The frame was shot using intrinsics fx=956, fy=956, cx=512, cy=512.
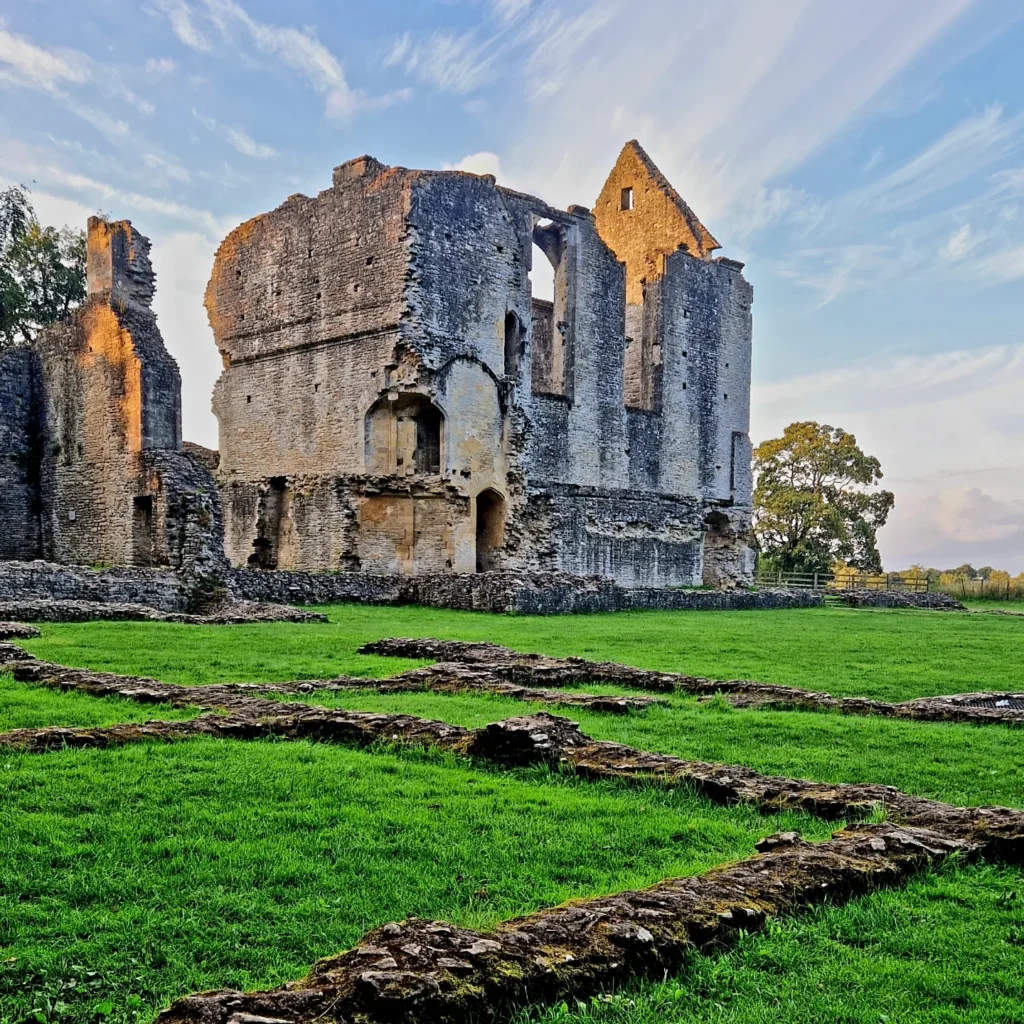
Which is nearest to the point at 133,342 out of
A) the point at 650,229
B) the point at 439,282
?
the point at 439,282

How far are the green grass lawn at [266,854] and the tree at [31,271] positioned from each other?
1536 inches

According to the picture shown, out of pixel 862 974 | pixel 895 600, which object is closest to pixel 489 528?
pixel 895 600

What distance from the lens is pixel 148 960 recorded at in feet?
11.8

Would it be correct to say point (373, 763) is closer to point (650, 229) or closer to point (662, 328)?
point (662, 328)

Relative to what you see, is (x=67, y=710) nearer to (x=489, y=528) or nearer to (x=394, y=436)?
(x=394, y=436)

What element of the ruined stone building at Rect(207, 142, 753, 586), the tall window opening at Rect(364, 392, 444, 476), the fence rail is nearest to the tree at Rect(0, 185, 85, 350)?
the ruined stone building at Rect(207, 142, 753, 586)

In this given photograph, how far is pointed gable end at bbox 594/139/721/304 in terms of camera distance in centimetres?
4181

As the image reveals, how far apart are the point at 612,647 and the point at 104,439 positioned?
1701 centimetres

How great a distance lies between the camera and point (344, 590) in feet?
79.3

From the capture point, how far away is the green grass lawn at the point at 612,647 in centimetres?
1130

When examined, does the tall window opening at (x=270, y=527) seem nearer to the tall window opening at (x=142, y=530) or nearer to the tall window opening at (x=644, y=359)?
the tall window opening at (x=142, y=530)

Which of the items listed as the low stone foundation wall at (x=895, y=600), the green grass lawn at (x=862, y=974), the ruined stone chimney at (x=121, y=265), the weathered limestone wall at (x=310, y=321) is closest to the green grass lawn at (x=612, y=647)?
the green grass lawn at (x=862, y=974)

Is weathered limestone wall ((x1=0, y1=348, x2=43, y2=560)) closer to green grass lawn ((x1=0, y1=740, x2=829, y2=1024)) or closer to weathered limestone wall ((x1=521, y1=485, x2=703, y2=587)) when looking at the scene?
weathered limestone wall ((x1=521, y1=485, x2=703, y2=587))

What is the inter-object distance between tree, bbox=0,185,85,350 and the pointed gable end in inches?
919
